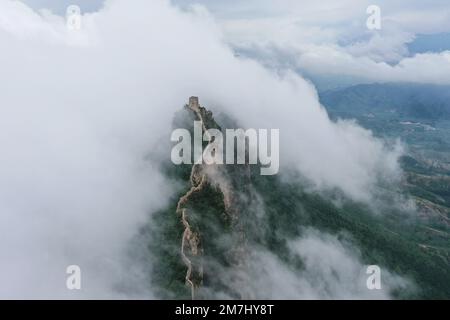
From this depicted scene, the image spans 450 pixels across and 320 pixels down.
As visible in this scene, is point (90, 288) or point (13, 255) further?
point (13, 255)
